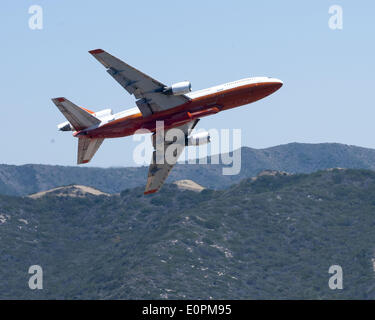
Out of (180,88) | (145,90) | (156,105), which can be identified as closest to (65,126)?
(145,90)

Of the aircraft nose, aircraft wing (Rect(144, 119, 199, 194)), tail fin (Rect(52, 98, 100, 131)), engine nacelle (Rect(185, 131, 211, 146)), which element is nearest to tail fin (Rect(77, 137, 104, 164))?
tail fin (Rect(52, 98, 100, 131))

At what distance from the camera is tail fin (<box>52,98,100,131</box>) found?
8249 centimetres

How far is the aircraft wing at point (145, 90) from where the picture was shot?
263 feet

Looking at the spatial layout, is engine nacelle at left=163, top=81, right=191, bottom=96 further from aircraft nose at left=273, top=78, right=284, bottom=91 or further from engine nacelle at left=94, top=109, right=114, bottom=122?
aircraft nose at left=273, top=78, right=284, bottom=91

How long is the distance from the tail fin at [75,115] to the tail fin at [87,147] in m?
2.37

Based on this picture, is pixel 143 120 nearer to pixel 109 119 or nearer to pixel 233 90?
pixel 109 119

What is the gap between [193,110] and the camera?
273ft

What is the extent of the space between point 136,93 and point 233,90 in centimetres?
1149

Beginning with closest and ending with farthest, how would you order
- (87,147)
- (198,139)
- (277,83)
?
1. (277,83)
2. (87,147)
3. (198,139)

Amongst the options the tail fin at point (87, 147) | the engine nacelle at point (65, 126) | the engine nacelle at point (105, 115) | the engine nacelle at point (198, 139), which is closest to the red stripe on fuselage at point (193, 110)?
the engine nacelle at point (105, 115)

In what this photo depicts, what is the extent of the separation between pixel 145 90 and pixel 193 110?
6220mm

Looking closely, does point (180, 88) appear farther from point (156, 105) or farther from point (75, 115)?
point (75, 115)
